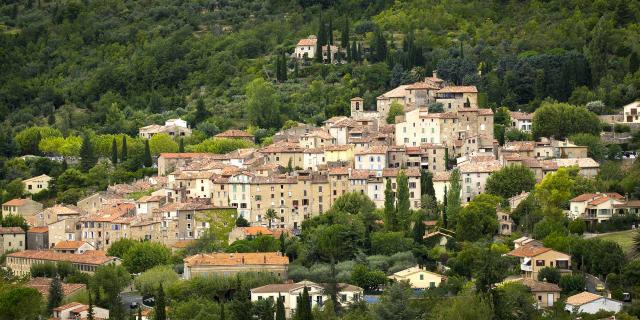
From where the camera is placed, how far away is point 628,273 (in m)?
68.6

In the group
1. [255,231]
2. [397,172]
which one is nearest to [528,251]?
[397,172]

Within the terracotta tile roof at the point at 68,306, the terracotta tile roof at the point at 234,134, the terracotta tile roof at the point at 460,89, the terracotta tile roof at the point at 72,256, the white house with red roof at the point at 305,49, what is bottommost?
the terracotta tile roof at the point at 68,306

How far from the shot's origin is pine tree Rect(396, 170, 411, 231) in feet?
254

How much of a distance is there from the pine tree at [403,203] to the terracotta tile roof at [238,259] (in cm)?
590

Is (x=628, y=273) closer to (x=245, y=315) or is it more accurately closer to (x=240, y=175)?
(x=245, y=315)

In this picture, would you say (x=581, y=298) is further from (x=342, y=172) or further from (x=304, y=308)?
(x=342, y=172)

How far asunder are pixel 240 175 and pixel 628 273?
20.5m

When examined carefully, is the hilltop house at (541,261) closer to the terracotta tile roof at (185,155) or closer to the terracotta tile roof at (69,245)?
the terracotta tile roof at (69,245)

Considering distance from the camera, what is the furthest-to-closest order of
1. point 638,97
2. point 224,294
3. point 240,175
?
1. point 638,97
2. point 240,175
3. point 224,294

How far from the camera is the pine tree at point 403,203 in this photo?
7750 cm

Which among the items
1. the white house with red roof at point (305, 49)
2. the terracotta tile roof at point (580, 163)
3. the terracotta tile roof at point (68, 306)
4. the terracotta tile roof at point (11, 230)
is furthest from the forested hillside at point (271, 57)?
the terracotta tile roof at point (68, 306)

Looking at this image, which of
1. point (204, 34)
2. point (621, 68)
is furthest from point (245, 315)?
point (204, 34)

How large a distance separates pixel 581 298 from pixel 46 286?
23.1 meters

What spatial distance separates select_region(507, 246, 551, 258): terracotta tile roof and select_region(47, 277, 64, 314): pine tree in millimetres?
18522
